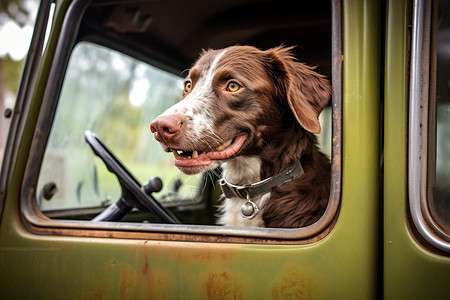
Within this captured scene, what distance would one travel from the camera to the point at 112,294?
3.89 ft

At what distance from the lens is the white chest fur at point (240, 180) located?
1501 mm

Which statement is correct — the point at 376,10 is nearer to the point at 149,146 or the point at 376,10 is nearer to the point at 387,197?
the point at 387,197

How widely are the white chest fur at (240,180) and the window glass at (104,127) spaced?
30cm

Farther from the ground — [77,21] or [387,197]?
[77,21]

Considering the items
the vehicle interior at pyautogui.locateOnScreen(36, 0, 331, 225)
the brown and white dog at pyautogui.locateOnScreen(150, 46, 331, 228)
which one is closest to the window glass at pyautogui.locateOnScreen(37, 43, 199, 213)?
the vehicle interior at pyautogui.locateOnScreen(36, 0, 331, 225)

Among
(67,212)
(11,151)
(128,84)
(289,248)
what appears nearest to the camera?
(289,248)

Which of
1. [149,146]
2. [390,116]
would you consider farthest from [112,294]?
[149,146]

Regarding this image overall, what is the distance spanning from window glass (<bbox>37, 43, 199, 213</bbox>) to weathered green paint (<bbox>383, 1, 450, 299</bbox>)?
110 centimetres

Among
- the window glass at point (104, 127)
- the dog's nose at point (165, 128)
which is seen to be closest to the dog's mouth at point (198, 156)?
the dog's nose at point (165, 128)

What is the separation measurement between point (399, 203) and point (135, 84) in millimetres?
1948

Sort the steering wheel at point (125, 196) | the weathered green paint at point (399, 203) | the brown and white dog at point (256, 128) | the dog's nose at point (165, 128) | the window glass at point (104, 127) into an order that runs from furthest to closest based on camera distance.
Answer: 1. the window glass at point (104, 127)
2. the steering wheel at point (125, 196)
3. the brown and white dog at point (256, 128)
4. the dog's nose at point (165, 128)
5. the weathered green paint at point (399, 203)

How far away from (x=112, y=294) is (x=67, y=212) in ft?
3.26

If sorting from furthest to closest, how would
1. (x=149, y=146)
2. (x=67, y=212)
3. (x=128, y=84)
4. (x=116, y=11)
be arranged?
1. (x=149, y=146)
2. (x=128, y=84)
3. (x=67, y=212)
4. (x=116, y=11)

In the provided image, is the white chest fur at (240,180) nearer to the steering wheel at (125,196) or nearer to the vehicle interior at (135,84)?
the vehicle interior at (135,84)
